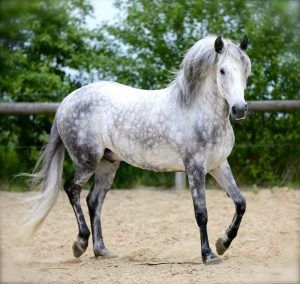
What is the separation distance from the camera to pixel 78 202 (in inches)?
168

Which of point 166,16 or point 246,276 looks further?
point 166,16

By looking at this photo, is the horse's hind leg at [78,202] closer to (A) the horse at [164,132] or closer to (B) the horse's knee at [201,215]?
(A) the horse at [164,132]

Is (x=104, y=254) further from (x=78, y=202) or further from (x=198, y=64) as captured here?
(x=198, y=64)

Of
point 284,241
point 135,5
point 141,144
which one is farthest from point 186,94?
point 135,5

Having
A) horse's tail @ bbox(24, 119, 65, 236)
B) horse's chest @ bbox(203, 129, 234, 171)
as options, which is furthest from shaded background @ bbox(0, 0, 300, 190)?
horse's chest @ bbox(203, 129, 234, 171)

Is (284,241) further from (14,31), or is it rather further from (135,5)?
(135,5)

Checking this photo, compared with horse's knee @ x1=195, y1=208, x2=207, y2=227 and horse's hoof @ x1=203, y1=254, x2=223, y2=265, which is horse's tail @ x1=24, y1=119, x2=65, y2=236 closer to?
horse's knee @ x1=195, y1=208, x2=207, y2=227

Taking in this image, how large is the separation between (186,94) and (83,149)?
3.28 feet

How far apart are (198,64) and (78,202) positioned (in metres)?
1.50

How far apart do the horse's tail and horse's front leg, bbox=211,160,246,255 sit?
4.41 ft

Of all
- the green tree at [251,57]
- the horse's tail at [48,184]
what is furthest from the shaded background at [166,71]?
the horse's tail at [48,184]

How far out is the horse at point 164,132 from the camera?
11.9ft

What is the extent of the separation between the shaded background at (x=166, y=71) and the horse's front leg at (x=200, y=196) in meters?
4.17

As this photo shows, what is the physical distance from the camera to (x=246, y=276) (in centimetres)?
293
